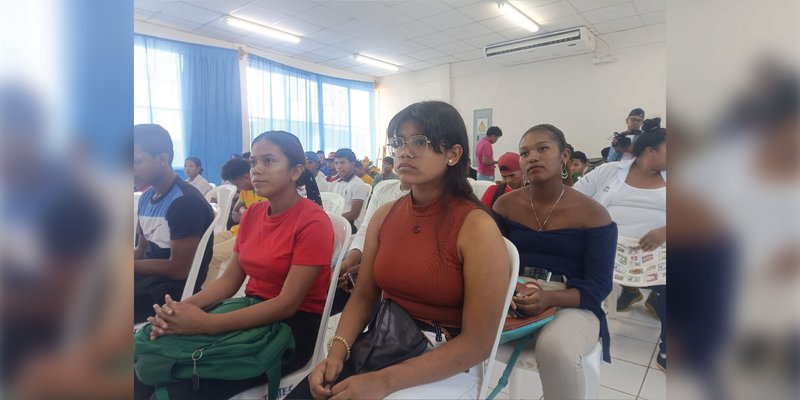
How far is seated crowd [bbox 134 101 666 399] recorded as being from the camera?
3.43 feet

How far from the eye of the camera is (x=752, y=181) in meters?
0.25

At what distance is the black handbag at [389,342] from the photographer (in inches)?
40.6

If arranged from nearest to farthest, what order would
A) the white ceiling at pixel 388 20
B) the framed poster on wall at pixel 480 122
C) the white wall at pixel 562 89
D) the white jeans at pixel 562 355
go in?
1. the white jeans at pixel 562 355
2. the white ceiling at pixel 388 20
3. the white wall at pixel 562 89
4. the framed poster on wall at pixel 480 122

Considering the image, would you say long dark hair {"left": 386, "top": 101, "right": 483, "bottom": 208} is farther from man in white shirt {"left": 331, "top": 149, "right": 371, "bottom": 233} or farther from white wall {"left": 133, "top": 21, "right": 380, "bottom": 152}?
white wall {"left": 133, "top": 21, "right": 380, "bottom": 152}

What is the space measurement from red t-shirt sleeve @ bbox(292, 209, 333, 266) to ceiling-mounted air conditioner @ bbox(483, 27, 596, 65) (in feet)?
19.1

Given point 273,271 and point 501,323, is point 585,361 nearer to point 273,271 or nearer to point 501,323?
point 501,323

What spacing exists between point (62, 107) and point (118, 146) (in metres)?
0.03

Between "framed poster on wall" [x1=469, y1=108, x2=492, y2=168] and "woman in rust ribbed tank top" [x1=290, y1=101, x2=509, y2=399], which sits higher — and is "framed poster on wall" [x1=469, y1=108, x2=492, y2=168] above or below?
above

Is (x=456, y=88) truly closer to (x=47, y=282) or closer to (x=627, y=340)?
(x=627, y=340)

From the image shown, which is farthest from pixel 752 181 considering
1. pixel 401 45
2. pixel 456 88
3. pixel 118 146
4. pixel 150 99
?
pixel 456 88

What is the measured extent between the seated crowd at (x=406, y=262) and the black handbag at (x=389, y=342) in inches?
1.2

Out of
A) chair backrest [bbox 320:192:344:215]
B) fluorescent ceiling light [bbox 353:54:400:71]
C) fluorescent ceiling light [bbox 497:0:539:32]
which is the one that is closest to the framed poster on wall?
fluorescent ceiling light [bbox 353:54:400:71]

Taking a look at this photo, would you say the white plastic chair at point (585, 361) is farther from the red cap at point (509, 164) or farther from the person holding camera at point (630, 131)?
the person holding camera at point (630, 131)

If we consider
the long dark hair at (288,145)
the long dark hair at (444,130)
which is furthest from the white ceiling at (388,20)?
the long dark hair at (444,130)
